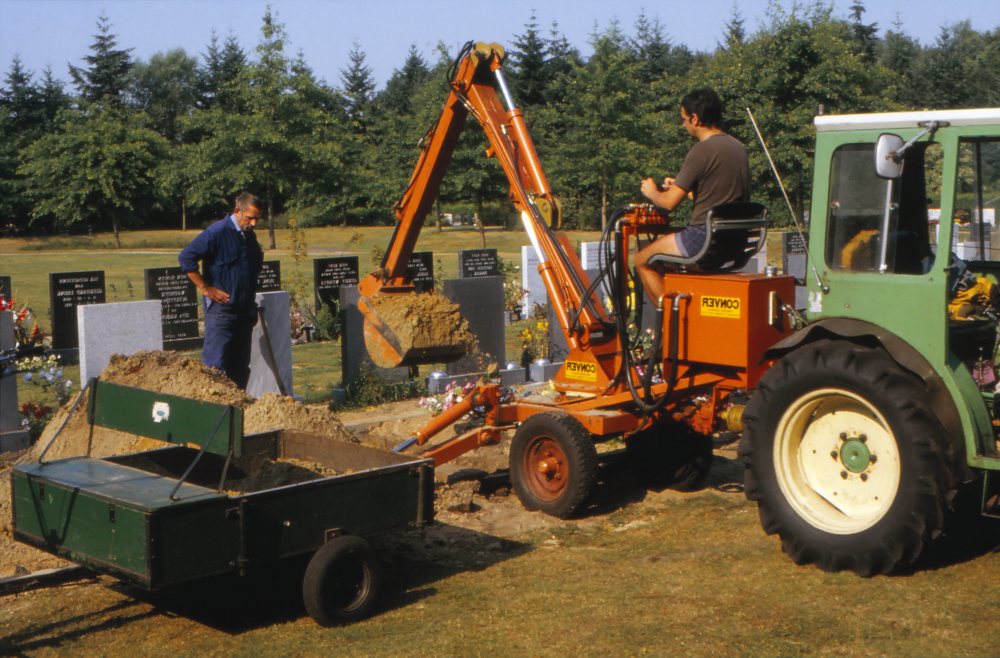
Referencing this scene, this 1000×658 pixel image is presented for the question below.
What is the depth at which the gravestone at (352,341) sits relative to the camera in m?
10.6

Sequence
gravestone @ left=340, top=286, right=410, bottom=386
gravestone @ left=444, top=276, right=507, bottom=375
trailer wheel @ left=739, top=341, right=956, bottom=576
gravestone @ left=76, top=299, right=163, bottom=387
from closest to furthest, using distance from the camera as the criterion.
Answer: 1. trailer wheel @ left=739, top=341, right=956, bottom=576
2. gravestone @ left=76, top=299, right=163, bottom=387
3. gravestone @ left=340, top=286, right=410, bottom=386
4. gravestone @ left=444, top=276, right=507, bottom=375

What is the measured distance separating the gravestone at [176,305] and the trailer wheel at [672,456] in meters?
9.82

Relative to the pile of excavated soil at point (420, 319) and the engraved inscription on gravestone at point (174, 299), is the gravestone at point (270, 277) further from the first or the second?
the pile of excavated soil at point (420, 319)

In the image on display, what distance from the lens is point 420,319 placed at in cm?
859

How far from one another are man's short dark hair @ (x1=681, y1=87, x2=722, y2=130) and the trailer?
9.61ft

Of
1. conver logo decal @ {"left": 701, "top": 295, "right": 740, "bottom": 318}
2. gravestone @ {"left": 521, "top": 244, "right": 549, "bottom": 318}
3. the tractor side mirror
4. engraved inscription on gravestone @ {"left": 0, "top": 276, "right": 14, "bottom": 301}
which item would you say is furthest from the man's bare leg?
gravestone @ {"left": 521, "top": 244, "right": 549, "bottom": 318}

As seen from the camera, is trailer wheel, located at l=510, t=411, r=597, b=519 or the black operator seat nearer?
the black operator seat

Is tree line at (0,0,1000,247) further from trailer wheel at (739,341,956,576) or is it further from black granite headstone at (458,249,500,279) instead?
trailer wheel at (739,341,956,576)

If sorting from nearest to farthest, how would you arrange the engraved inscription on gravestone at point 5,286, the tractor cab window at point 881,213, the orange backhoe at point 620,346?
1. the tractor cab window at point 881,213
2. the orange backhoe at point 620,346
3. the engraved inscription on gravestone at point 5,286

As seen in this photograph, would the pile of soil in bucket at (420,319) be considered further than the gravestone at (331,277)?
No

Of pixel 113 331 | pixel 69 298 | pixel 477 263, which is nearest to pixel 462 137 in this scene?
pixel 477 263

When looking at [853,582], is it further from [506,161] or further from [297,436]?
[506,161]

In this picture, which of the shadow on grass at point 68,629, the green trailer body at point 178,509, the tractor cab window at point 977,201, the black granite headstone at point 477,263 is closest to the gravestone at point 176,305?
the black granite headstone at point 477,263

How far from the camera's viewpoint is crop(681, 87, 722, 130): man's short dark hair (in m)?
6.27
